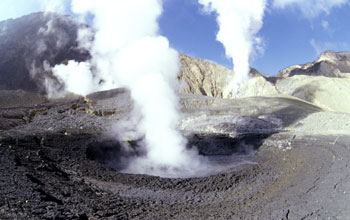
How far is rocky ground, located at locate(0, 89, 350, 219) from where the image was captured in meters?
6.88

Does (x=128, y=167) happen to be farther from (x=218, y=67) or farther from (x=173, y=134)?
(x=218, y=67)

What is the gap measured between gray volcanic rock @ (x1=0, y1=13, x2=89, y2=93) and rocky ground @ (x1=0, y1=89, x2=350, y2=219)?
42174 mm

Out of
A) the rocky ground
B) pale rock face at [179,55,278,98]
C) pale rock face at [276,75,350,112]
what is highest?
pale rock face at [179,55,278,98]

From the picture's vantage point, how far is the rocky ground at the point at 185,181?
22.6ft

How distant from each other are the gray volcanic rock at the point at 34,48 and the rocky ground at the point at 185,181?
42.2 meters

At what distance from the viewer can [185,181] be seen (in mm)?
9836

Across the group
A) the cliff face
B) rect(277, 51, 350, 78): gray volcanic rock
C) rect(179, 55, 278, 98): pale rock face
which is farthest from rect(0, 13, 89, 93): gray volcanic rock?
rect(277, 51, 350, 78): gray volcanic rock

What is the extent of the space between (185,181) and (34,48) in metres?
64.2

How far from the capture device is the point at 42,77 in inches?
2240

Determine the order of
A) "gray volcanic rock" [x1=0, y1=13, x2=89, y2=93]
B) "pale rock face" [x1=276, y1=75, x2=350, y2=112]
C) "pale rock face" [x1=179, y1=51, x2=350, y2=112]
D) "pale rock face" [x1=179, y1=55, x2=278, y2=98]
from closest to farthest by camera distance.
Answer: "pale rock face" [x1=276, y1=75, x2=350, y2=112], "pale rock face" [x1=179, y1=51, x2=350, y2=112], "pale rock face" [x1=179, y1=55, x2=278, y2=98], "gray volcanic rock" [x1=0, y1=13, x2=89, y2=93]

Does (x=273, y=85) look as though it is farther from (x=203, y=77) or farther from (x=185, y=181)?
(x=185, y=181)

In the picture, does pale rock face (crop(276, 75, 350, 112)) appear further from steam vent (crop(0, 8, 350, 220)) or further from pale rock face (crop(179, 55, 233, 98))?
steam vent (crop(0, 8, 350, 220))

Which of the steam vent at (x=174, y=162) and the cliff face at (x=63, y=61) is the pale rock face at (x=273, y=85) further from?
the steam vent at (x=174, y=162)

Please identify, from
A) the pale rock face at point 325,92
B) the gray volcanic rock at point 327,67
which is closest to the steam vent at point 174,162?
the pale rock face at point 325,92
